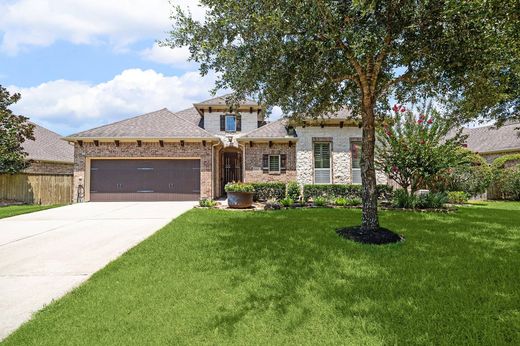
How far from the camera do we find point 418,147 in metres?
11.7

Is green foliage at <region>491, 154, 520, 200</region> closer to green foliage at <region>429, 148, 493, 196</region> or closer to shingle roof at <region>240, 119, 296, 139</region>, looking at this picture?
green foliage at <region>429, 148, 493, 196</region>

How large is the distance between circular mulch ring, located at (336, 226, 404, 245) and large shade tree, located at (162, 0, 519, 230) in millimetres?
214

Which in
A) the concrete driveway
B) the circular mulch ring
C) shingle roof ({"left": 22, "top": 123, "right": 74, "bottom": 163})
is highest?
shingle roof ({"left": 22, "top": 123, "right": 74, "bottom": 163})

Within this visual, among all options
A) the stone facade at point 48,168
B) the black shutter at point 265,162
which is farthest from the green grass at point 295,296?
the stone facade at point 48,168

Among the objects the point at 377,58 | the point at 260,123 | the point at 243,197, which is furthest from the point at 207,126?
the point at 377,58

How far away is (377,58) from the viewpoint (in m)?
6.97

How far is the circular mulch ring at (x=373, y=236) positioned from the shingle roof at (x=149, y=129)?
11.3 meters

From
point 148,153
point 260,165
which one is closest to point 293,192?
point 260,165

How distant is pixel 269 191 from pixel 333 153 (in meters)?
4.94

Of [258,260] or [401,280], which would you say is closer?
[401,280]

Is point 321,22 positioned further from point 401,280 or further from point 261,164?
point 261,164

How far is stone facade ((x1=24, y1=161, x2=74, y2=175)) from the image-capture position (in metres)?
19.5

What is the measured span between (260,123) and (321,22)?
15658 millimetres

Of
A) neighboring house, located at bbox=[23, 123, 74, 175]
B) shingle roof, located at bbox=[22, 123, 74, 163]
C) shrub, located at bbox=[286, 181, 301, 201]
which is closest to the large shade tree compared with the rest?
shrub, located at bbox=[286, 181, 301, 201]
